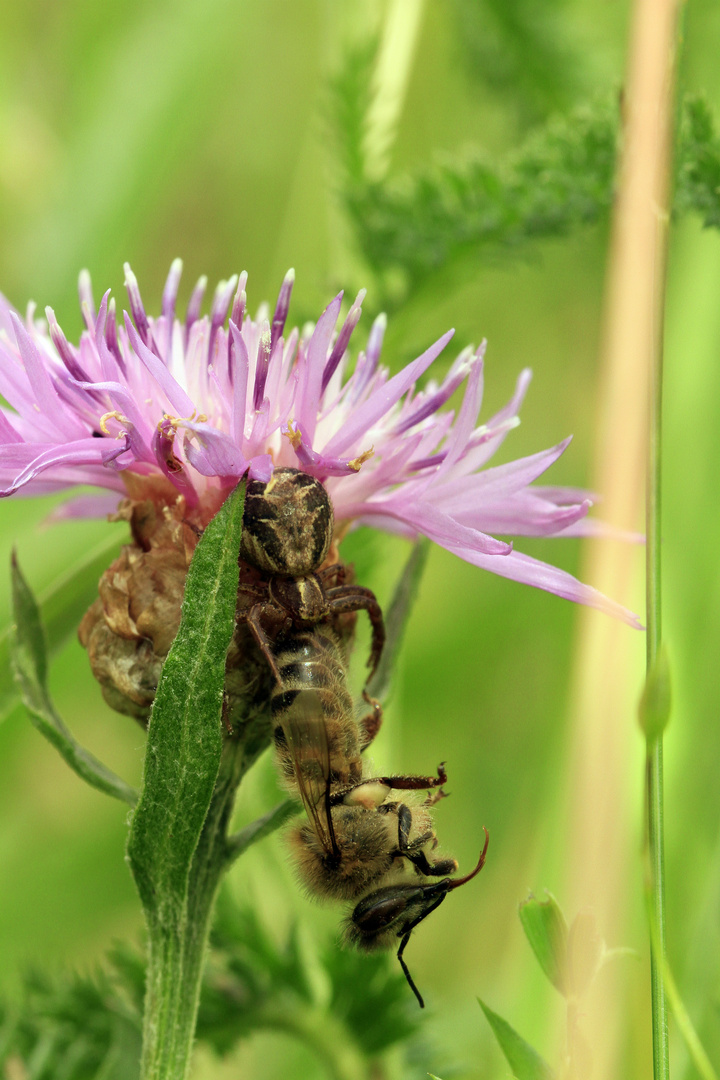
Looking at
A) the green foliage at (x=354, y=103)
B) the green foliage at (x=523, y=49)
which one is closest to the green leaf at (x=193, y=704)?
the green foliage at (x=354, y=103)

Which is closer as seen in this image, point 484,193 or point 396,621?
point 396,621

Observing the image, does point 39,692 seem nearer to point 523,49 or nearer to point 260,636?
point 260,636

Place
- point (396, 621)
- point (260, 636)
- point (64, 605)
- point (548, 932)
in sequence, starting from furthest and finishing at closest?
point (64, 605), point (396, 621), point (260, 636), point (548, 932)

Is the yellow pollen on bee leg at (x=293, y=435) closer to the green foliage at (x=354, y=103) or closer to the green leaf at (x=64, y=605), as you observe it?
the green leaf at (x=64, y=605)

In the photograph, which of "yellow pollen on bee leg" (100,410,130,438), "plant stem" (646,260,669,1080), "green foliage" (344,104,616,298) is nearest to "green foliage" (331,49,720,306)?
"green foliage" (344,104,616,298)

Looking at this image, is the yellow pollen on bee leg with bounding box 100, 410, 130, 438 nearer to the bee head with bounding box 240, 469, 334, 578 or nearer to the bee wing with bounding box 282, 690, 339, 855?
the bee head with bounding box 240, 469, 334, 578

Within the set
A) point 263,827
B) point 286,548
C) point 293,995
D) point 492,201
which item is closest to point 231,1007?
point 293,995
